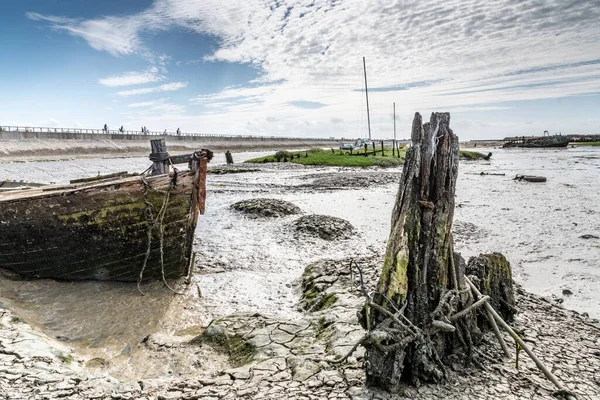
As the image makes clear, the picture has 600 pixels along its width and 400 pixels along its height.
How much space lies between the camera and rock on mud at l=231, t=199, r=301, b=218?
42.9ft

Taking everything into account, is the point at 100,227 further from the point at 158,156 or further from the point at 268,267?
the point at 268,267

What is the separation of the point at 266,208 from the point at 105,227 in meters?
6.66

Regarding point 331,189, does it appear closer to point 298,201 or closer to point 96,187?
point 298,201

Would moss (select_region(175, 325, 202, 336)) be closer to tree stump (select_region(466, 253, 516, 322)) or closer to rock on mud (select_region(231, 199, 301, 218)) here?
tree stump (select_region(466, 253, 516, 322))

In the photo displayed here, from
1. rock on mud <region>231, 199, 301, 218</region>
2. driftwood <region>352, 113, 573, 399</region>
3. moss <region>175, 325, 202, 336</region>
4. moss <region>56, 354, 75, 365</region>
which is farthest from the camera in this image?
rock on mud <region>231, 199, 301, 218</region>

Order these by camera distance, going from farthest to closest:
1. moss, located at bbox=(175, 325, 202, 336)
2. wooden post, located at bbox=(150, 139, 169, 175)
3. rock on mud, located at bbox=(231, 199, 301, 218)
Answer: rock on mud, located at bbox=(231, 199, 301, 218), wooden post, located at bbox=(150, 139, 169, 175), moss, located at bbox=(175, 325, 202, 336)

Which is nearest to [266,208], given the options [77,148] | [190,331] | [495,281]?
[190,331]

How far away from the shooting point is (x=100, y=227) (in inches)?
282

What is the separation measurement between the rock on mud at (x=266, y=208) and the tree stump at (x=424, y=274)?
906 centimetres

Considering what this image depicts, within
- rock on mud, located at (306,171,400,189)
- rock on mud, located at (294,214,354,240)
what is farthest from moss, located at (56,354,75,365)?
rock on mud, located at (306,171,400,189)

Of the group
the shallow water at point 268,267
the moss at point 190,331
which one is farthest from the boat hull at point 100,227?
the moss at point 190,331

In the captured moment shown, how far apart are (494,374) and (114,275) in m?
6.58

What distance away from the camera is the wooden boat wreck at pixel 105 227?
6945mm

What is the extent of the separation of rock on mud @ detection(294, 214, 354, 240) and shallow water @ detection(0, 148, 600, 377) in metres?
0.32
